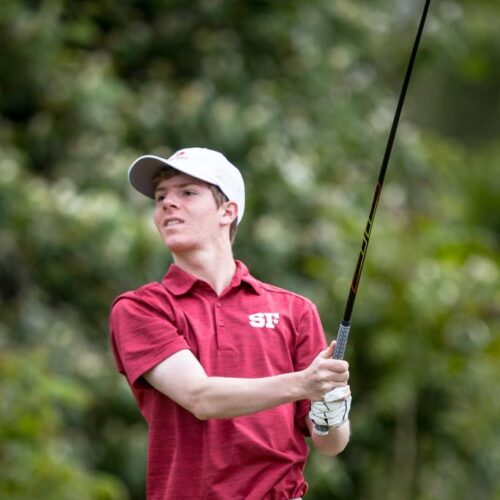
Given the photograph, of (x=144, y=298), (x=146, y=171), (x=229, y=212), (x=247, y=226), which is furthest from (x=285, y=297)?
(x=247, y=226)

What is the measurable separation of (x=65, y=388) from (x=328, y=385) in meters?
4.32

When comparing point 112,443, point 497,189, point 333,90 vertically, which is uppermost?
point 333,90

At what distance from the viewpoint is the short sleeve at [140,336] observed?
3.09m

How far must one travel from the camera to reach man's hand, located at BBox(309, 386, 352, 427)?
2934mm

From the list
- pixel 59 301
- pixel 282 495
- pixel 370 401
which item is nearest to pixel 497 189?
pixel 370 401

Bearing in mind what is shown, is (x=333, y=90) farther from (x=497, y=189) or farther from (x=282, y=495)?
(x=282, y=495)

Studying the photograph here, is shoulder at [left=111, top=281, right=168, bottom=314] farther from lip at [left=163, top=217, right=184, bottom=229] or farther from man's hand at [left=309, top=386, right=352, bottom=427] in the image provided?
man's hand at [left=309, top=386, right=352, bottom=427]

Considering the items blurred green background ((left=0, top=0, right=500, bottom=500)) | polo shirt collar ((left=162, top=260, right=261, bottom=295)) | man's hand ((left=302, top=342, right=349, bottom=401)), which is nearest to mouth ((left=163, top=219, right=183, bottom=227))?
polo shirt collar ((left=162, top=260, right=261, bottom=295))

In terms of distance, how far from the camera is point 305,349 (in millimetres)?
3260

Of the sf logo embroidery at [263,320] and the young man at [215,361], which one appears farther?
the sf logo embroidery at [263,320]

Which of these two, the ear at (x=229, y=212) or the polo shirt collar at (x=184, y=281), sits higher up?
the ear at (x=229, y=212)

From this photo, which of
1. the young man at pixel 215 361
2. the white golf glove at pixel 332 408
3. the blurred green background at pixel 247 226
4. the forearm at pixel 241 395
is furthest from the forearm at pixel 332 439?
the blurred green background at pixel 247 226

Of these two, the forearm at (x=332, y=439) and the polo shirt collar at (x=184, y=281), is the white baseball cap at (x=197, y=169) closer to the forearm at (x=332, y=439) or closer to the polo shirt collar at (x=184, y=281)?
the polo shirt collar at (x=184, y=281)

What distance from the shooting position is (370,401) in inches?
367
